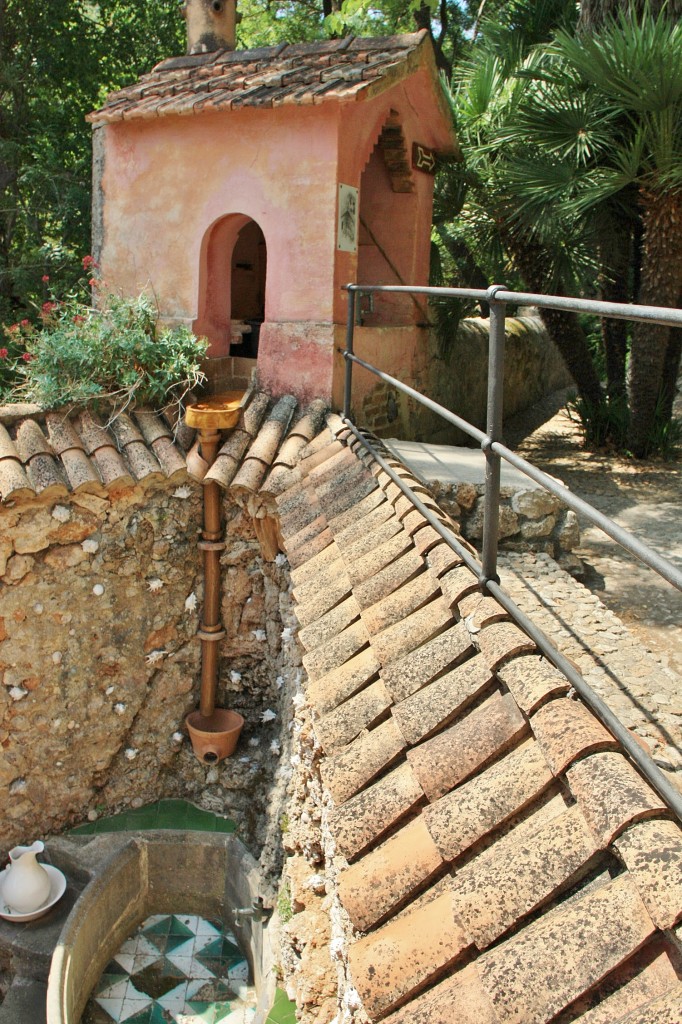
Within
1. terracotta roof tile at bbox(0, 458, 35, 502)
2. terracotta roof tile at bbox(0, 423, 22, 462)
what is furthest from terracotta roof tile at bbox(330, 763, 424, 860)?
terracotta roof tile at bbox(0, 423, 22, 462)

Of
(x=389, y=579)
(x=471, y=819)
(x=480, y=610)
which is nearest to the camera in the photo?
(x=471, y=819)

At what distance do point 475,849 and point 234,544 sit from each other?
4996 millimetres

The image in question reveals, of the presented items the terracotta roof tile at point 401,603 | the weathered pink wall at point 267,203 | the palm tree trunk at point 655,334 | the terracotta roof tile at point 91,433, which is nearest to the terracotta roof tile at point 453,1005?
the terracotta roof tile at point 401,603

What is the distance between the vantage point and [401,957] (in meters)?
1.71

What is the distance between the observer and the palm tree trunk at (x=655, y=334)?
8.14 m

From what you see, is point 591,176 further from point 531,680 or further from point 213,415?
point 531,680

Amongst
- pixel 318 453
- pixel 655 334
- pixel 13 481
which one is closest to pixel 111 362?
pixel 13 481

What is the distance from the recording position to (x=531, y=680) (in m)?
1.99

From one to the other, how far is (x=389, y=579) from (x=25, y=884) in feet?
14.7

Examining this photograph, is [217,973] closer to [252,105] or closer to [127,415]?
[127,415]

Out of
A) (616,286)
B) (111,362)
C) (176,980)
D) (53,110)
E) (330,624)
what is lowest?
(176,980)

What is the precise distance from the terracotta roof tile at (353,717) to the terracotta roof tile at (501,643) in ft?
1.16

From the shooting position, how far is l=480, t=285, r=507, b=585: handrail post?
237cm

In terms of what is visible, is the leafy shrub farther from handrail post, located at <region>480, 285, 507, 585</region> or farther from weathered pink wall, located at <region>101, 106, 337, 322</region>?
handrail post, located at <region>480, 285, 507, 585</region>
